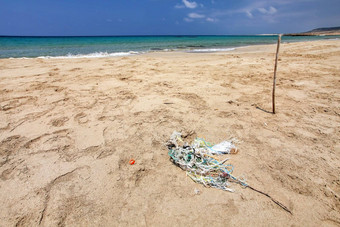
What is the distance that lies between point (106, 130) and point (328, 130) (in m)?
3.23

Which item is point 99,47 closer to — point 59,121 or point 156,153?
point 59,121

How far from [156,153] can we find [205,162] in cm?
60

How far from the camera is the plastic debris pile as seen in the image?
1.75 meters

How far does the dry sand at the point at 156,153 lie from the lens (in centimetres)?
148

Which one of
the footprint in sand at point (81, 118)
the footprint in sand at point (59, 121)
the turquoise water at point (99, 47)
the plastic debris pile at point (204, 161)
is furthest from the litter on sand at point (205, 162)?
the turquoise water at point (99, 47)

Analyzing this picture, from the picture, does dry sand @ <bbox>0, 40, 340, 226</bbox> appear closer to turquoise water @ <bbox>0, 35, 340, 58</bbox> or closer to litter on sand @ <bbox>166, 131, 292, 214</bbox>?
litter on sand @ <bbox>166, 131, 292, 214</bbox>

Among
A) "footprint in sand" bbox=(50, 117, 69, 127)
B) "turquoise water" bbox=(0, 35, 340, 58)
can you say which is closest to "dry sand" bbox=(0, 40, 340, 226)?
"footprint in sand" bbox=(50, 117, 69, 127)

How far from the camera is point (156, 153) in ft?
6.95

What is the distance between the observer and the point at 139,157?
205 cm

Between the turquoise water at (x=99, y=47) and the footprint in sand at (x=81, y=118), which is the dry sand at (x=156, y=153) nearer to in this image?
the footprint in sand at (x=81, y=118)

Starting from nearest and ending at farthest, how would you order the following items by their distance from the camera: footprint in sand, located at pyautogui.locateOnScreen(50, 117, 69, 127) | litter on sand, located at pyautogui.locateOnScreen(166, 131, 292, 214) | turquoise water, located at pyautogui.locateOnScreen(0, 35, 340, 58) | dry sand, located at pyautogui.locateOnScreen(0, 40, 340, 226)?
dry sand, located at pyautogui.locateOnScreen(0, 40, 340, 226) → litter on sand, located at pyautogui.locateOnScreen(166, 131, 292, 214) → footprint in sand, located at pyautogui.locateOnScreen(50, 117, 69, 127) → turquoise water, located at pyautogui.locateOnScreen(0, 35, 340, 58)

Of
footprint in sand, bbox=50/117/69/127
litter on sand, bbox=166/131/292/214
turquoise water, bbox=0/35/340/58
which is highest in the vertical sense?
turquoise water, bbox=0/35/340/58

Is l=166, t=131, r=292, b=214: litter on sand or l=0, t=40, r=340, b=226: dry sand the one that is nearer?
l=0, t=40, r=340, b=226: dry sand

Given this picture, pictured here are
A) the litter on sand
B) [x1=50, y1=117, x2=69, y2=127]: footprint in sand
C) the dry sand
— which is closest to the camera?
the dry sand
